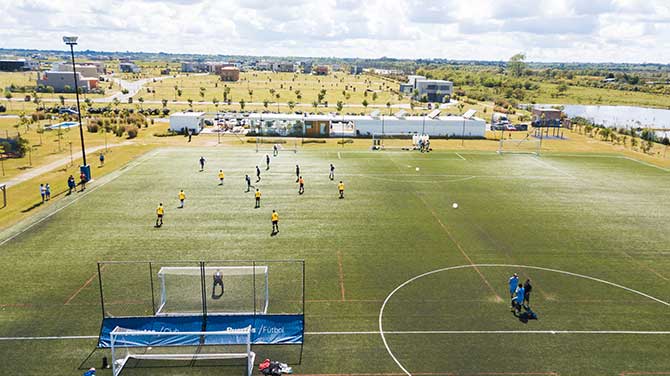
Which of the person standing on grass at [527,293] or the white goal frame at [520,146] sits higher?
the white goal frame at [520,146]

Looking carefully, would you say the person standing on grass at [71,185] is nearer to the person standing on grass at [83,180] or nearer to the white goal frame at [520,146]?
the person standing on grass at [83,180]

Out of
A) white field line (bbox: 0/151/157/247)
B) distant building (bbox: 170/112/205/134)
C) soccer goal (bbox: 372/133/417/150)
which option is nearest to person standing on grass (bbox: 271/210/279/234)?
white field line (bbox: 0/151/157/247)

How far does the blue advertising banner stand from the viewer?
19578 millimetres

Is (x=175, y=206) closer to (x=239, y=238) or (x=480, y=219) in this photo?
(x=239, y=238)

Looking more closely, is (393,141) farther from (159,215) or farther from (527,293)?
(527,293)

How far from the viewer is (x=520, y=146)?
70.2m

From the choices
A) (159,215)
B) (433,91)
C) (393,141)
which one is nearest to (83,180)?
(159,215)

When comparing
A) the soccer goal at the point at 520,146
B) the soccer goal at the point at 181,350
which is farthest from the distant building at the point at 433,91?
the soccer goal at the point at 181,350

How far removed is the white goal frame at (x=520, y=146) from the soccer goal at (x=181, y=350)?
2140 inches

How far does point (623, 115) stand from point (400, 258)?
429ft

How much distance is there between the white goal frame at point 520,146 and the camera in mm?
65250

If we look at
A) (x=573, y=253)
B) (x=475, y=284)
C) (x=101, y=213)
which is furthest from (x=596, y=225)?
(x=101, y=213)

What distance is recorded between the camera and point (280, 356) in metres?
18.8

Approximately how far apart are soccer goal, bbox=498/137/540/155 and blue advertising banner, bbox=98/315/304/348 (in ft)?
172
